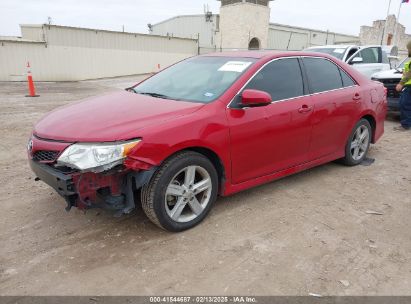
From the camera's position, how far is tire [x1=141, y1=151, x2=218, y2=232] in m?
3.05

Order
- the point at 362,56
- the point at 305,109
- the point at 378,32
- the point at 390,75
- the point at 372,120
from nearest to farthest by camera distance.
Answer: the point at 305,109 < the point at 372,120 < the point at 390,75 < the point at 362,56 < the point at 378,32

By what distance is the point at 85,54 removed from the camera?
21.5 metres

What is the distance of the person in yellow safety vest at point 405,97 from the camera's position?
7.33m

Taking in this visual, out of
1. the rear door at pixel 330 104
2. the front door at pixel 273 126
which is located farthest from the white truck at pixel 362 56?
the front door at pixel 273 126

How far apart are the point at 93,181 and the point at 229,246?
128 centimetres

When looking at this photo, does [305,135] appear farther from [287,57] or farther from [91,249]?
[91,249]

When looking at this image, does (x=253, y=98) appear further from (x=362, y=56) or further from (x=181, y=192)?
(x=362, y=56)

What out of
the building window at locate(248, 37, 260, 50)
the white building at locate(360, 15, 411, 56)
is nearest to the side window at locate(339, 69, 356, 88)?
the building window at locate(248, 37, 260, 50)

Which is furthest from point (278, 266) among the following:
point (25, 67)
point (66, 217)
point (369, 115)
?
point (25, 67)

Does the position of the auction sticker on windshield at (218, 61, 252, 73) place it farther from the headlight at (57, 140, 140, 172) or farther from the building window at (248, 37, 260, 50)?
the building window at (248, 37, 260, 50)

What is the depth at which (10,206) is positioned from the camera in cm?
385

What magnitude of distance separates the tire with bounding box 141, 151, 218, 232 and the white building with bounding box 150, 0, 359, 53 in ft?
82.6

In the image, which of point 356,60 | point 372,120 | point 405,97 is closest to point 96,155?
point 372,120

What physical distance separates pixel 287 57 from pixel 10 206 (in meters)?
3.52
